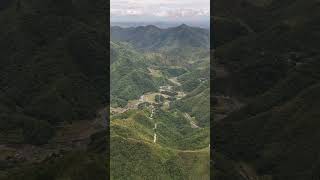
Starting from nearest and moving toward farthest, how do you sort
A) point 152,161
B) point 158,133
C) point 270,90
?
point 152,161, point 158,133, point 270,90

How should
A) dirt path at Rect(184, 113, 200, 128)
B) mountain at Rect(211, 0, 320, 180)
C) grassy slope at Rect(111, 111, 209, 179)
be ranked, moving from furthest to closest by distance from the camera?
dirt path at Rect(184, 113, 200, 128), mountain at Rect(211, 0, 320, 180), grassy slope at Rect(111, 111, 209, 179)

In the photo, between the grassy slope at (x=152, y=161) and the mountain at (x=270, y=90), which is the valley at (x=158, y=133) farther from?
the mountain at (x=270, y=90)

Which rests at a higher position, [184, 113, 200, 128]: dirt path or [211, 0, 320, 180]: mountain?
[211, 0, 320, 180]: mountain

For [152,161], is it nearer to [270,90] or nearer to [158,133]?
[158,133]
